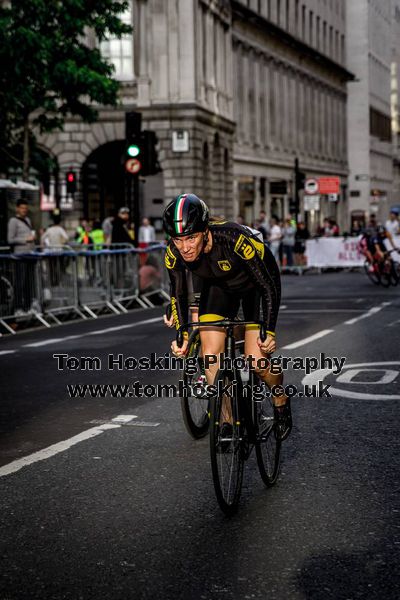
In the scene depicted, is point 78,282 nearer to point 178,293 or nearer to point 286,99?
point 178,293

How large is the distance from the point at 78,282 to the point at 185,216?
14.9 m

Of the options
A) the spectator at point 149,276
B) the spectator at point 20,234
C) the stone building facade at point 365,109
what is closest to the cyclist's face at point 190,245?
the spectator at point 20,234

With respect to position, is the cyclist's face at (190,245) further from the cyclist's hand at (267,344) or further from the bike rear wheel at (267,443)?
the bike rear wheel at (267,443)

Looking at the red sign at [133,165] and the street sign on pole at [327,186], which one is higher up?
the street sign on pole at [327,186]

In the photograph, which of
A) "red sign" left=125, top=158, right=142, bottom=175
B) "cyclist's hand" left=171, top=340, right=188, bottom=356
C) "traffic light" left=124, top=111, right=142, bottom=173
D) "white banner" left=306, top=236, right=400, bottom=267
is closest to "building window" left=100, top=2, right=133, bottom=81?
"white banner" left=306, top=236, right=400, bottom=267

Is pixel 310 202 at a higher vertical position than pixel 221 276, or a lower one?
higher

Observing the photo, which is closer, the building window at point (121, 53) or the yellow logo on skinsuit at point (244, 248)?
the yellow logo on skinsuit at point (244, 248)

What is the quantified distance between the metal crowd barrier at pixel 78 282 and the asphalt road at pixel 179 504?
713 centimetres

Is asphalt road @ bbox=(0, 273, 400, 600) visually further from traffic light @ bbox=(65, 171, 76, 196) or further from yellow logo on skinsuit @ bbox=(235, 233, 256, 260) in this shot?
traffic light @ bbox=(65, 171, 76, 196)

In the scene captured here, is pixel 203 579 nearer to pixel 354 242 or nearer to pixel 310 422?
pixel 310 422

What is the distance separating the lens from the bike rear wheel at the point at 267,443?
6199 mm

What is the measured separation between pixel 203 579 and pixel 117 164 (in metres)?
43.5

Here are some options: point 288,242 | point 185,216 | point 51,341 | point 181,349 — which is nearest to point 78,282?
point 51,341

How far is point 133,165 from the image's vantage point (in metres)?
23.4
